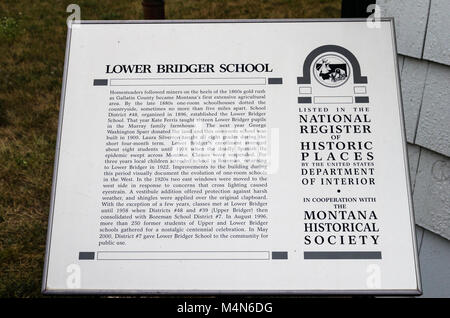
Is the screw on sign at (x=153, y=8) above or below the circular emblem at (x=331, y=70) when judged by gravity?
above

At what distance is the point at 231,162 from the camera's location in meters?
1.75

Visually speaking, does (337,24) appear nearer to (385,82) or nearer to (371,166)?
(385,82)

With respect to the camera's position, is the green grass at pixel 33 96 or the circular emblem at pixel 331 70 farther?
the green grass at pixel 33 96

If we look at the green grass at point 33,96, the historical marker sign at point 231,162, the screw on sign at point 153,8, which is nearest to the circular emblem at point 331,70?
the historical marker sign at point 231,162

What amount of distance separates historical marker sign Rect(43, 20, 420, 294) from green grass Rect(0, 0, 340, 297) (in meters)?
1.12

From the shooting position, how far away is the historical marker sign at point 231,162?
1.69 meters

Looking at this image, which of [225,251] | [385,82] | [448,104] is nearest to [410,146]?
[448,104]

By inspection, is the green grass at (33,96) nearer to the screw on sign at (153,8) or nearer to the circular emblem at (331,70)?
the screw on sign at (153,8)

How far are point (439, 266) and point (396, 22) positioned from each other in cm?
113

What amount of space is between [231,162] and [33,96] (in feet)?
10.1

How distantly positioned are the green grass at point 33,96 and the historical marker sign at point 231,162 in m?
1.12

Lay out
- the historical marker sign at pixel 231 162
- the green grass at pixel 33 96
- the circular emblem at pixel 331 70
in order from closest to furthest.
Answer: the historical marker sign at pixel 231 162
the circular emblem at pixel 331 70
the green grass at pixel 33 96

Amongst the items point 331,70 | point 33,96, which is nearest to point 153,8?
point 331,70

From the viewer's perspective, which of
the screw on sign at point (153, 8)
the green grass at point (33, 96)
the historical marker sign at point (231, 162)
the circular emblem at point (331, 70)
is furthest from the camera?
the screw on sign at point (153, 8)
